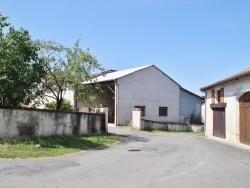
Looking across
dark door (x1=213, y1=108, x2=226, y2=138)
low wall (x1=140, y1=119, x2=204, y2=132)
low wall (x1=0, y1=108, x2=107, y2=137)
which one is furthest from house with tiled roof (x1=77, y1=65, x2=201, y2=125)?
low wall (x1=0, y1=108, x2=107, y2=137)

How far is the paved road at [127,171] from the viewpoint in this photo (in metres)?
7.94

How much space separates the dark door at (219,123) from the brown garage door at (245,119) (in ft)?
9.45

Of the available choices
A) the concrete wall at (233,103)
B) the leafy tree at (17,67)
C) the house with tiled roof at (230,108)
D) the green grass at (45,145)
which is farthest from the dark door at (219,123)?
the leafy tree at (17,67)

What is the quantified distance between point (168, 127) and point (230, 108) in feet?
36.5

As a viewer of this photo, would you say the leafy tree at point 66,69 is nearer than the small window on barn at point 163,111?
Yes

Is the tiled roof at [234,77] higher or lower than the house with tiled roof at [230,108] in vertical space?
higher

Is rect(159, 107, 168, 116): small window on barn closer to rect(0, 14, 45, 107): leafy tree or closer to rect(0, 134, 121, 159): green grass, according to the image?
rect(0, 134, 121, 159): green grass

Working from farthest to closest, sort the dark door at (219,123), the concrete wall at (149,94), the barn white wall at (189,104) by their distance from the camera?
the barn white wall at (189,104) < the concrete wall at (149,94) < the dark door at (219,123)

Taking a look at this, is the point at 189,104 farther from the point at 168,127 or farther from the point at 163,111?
the point at 168,127

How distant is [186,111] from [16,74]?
25.8 m

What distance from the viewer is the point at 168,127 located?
3084 centimetres

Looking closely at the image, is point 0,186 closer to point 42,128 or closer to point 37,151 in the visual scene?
point 37,151

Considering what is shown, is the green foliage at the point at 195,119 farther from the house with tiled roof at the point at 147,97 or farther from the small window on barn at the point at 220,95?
the small window on barn at the point at 220,95

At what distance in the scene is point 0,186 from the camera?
732cm
